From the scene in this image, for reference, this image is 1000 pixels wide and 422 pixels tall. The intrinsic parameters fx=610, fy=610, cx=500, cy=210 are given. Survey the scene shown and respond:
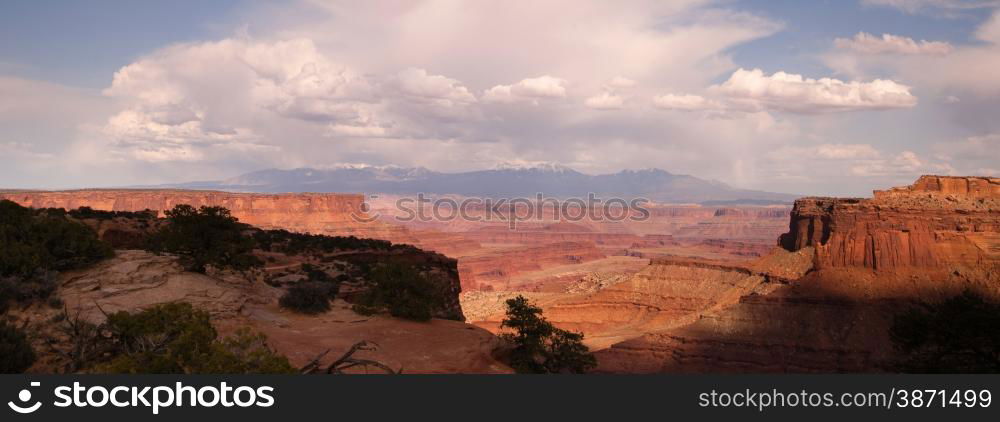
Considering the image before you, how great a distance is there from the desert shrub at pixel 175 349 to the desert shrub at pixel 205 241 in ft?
31.9

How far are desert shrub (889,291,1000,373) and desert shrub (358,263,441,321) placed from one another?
679 inches

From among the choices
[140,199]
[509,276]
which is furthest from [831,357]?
[140,199]

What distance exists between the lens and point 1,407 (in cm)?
906

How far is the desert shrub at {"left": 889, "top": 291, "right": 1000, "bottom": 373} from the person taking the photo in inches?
746

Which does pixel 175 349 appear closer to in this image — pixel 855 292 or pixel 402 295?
pixel 402 295

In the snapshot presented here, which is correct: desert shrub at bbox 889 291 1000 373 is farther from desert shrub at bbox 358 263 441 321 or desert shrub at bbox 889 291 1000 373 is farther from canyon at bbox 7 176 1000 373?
desert shrub at bbox 358 263 441 321

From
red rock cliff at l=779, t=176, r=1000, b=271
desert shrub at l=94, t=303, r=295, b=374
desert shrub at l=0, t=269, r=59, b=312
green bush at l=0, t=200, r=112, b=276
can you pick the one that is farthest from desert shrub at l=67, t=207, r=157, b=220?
red rock cliff at l=779, t=176, r=1000, b=271

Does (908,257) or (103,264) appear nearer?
(103,264)

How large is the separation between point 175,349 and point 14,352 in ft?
13.0

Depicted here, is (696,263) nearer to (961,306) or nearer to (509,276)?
(961,306)

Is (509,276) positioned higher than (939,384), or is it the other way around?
(939,384)

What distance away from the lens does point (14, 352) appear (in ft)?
41.4

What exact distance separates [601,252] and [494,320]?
4394 inches

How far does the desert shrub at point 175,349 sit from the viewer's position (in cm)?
1136
